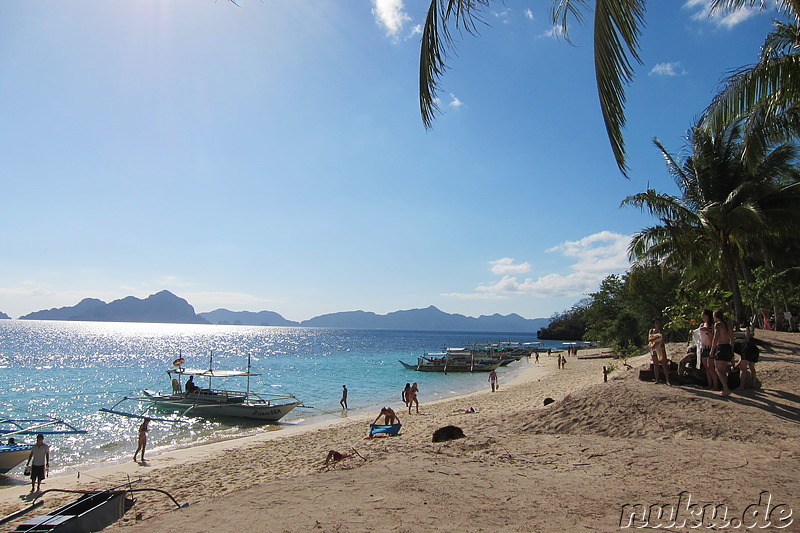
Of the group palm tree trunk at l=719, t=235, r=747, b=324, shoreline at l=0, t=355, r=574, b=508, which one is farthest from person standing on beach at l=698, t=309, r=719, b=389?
shoreline at l=0, t=355, r=574, b=508

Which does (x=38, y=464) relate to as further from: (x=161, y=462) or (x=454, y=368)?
(x=454, y=368)

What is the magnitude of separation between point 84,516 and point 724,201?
759 inches

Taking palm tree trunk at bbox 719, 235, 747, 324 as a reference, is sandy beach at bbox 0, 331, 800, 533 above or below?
below

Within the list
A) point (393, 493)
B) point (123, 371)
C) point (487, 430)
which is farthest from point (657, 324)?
point (123, 371)

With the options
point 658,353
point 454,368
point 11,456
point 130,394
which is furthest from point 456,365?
point 11,456

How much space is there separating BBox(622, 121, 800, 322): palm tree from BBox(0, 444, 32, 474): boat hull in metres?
20.6

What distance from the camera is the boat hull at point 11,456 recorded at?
1302 cm

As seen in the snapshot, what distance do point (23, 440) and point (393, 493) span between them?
1996cm

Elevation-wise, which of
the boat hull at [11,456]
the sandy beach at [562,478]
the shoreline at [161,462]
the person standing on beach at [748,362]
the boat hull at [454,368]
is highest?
the person standing on beach at [748,362]

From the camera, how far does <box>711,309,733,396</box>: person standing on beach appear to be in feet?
28.6

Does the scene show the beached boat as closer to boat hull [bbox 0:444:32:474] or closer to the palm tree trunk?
the palm tree trunk

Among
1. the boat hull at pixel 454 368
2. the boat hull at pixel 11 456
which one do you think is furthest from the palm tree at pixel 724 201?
the boat hull at pixel 454 368

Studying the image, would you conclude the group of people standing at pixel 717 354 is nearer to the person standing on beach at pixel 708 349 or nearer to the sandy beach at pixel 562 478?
the person standing on beach at pixel 708 349

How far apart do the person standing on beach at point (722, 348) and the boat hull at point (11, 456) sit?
713 inches
